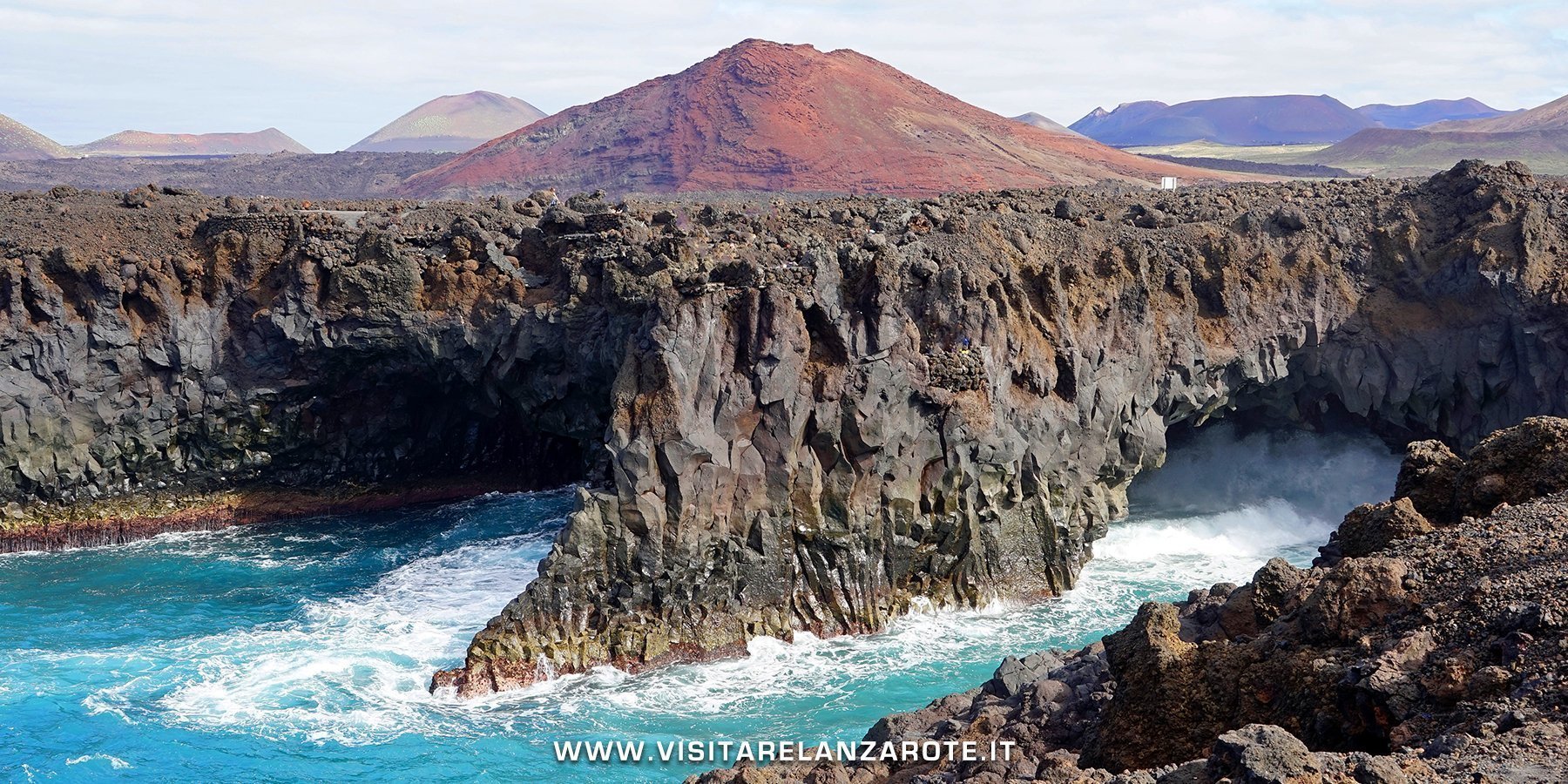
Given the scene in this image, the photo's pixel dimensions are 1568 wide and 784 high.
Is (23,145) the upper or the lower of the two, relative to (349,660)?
upper

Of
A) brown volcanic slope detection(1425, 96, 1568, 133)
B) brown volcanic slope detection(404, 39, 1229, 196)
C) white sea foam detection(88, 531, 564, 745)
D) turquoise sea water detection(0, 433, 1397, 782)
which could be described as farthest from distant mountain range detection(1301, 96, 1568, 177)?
white sea foam detection(88, 531, 564, 745)

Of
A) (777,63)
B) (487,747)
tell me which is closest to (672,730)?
(487,747)

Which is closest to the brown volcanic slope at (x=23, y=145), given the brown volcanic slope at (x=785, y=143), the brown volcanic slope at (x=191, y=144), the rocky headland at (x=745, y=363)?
the brown volcanic slope at (x=191, y=144)

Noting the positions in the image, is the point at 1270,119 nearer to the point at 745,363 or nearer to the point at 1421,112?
the point at 1421,112

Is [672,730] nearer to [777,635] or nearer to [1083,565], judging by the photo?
[777,635]

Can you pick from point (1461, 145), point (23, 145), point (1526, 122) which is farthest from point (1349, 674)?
point (23, 145)

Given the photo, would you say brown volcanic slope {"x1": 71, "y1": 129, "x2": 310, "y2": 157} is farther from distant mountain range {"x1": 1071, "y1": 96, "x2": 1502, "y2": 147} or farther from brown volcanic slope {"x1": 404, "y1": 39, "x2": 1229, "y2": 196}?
distant mountain range {"x1": 1071, "y1": 96, "x2": 1502, "y2": 147}
